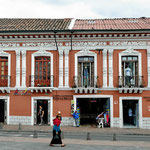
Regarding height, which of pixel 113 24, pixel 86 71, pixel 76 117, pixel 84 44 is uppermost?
pixel 113 24

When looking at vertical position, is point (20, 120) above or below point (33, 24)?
below

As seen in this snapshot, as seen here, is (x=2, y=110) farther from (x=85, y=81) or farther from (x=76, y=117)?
(x=85, y=81)

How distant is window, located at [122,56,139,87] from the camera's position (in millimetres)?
19359

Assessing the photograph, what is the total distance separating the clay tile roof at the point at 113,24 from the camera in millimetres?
20562

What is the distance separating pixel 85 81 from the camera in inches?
778

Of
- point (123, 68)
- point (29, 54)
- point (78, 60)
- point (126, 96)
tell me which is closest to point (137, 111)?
point (126, 96)

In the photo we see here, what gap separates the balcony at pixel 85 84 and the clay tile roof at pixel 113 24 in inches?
166

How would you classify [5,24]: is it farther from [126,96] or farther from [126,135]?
[126,135]

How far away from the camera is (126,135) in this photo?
1638 cm

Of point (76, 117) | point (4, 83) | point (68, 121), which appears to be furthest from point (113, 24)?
point (4, 83)

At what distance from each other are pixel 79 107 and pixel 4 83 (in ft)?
20.6

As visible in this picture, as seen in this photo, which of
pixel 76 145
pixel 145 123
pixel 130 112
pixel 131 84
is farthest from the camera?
pixel 130 112

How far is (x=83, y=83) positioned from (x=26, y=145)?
8974 mm

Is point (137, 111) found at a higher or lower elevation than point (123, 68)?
lower
